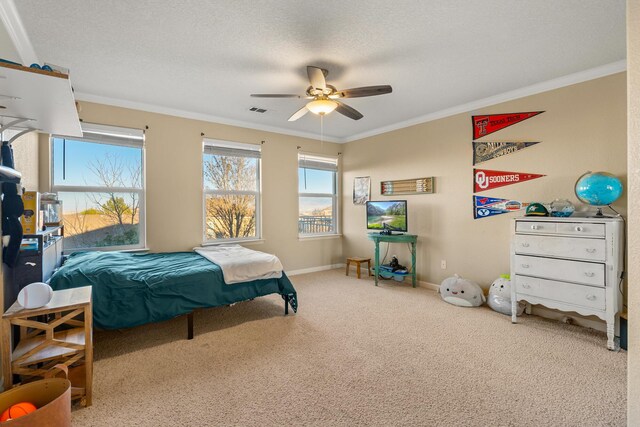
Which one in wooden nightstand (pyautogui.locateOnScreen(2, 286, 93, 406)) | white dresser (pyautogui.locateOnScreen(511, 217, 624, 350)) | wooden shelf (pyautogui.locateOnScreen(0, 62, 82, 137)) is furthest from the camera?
white dresser (pyautogui.locateOnScreen(511, 217, 624, 350))

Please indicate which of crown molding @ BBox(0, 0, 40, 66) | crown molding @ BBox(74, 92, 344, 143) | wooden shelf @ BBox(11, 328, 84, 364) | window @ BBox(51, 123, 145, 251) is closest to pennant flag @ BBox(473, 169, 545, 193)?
crown molding @ BBox(74, 92, 344, 143)

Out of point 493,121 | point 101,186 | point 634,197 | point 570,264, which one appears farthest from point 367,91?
point 101,186

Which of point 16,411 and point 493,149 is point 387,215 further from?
point 16,411

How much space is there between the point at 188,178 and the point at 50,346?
9.15 feet

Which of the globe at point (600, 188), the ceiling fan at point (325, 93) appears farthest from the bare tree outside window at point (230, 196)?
the globe at point (600, 188)

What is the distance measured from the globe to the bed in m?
3.23

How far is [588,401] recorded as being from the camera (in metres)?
1.88

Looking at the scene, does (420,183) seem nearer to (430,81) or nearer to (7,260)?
(430,81)

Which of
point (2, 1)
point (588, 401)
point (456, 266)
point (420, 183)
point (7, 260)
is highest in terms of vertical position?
point (2, 1)

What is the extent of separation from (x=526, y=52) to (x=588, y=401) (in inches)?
107

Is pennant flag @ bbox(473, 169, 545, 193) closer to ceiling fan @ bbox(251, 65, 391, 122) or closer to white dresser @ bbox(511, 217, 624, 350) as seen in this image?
white dresser @ bbox(511, 217, 624, 350)

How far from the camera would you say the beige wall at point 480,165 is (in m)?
2.98

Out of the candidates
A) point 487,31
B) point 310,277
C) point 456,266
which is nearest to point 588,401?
point 456,266

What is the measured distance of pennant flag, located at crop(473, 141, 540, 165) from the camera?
141 inches
